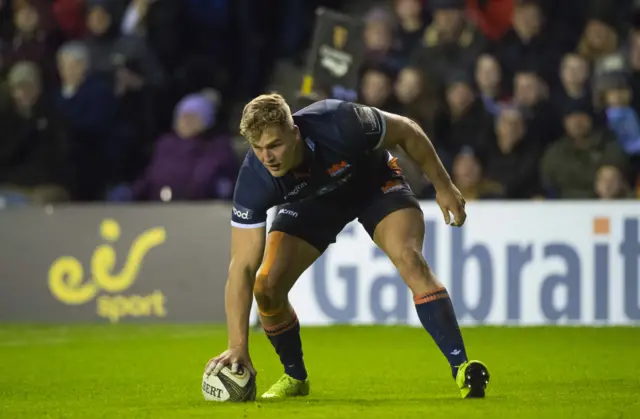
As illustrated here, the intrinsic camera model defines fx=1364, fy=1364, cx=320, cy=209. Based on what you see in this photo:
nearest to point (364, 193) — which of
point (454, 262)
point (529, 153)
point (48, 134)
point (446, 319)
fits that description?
point (446, 319)

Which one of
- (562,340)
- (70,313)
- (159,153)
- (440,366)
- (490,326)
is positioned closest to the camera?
(440,366)

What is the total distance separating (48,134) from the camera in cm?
1595

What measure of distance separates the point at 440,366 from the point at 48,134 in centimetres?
754

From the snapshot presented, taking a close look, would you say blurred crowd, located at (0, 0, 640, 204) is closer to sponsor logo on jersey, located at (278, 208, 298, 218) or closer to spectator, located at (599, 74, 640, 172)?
spectator, located at (599, 74, 640, 172)

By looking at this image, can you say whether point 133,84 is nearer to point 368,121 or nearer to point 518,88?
point 518,88

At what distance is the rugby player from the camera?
7.20 metres

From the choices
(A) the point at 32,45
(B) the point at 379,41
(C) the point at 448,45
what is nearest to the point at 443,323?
(C) the point at 448,45

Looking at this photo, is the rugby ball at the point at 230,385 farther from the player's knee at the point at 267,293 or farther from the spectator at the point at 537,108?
the spectator at the point at 537,108

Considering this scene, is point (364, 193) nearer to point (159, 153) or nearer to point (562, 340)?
point (562, 340)

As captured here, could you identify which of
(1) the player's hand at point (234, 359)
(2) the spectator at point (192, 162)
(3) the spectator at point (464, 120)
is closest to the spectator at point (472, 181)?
(3) the spectator at point (464, 120)

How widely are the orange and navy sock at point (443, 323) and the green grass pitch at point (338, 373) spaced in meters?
0.27

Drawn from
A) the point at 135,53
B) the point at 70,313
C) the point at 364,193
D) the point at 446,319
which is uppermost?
the point at 135,53

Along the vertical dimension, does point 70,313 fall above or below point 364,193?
below

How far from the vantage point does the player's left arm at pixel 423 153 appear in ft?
24.3
